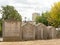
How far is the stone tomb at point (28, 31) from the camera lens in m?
36.0

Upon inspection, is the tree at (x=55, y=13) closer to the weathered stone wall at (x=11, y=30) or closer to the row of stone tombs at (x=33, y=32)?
the row of stone tombs at (x=33, y=32)

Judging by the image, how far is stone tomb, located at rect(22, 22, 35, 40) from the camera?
36.0 meters

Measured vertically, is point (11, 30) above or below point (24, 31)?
above

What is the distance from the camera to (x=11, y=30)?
113ft

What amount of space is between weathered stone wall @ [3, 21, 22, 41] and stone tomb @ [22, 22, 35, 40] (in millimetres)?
1412

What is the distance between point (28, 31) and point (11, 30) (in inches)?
134

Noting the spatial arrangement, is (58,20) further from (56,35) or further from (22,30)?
(22,30)

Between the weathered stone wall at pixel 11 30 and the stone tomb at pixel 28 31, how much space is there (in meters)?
1.41

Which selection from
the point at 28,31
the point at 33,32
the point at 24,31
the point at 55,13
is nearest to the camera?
the point at 24,31

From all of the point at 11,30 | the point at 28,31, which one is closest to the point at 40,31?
the point at 28,31

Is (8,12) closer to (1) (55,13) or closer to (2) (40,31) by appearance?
(1) (55,13)

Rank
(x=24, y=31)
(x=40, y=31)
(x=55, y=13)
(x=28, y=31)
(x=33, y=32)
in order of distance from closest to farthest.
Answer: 1. (x=24, y=31)
2. (x=28, y=31)
3. (x=33, y=32)
4. (x=40, y=31)
5. (x=55, y=13)

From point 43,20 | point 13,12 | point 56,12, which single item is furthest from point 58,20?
point 43,20

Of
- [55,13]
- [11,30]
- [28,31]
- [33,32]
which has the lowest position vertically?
[33,32]
